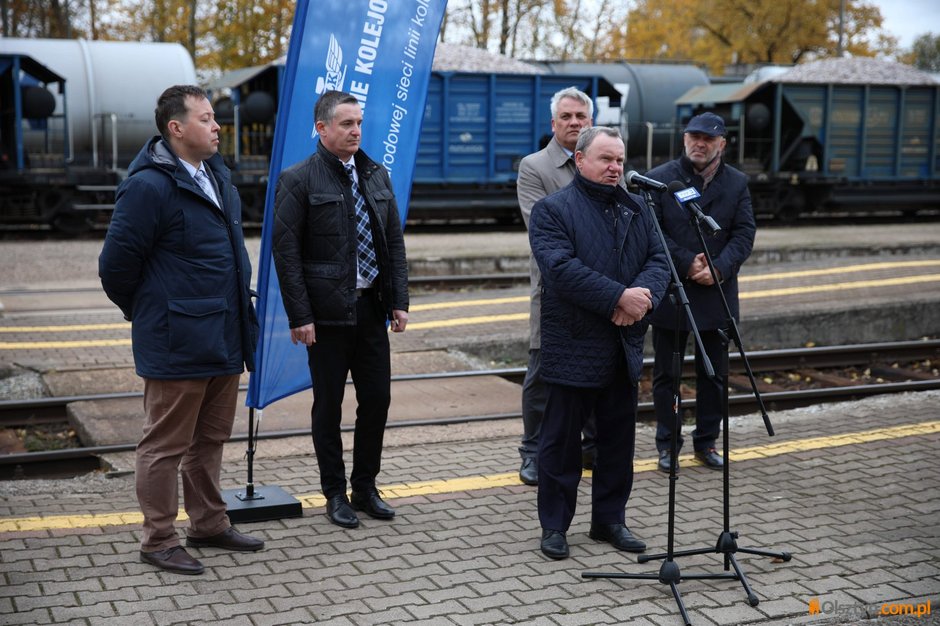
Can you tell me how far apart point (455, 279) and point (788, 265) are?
4813 millimetres

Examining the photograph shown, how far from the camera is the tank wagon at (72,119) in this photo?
1948 cm

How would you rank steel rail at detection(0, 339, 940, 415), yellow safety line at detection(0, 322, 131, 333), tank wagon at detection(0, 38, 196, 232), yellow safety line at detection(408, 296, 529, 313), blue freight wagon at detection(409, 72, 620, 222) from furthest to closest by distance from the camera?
blue freight wagon at detection(409, 72, 620, 222) → tank wagon at detection(0, 38, 196, 232) → yellow safety line at detection(408, 296, 529, 313) → yellow safety line at detection(0, 322, 131, 333) → steel rail at detection(0, 339, 940, 415)

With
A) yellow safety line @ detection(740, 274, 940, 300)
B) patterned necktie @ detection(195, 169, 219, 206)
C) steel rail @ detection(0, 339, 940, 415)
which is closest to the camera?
patterned necktie @ detection(195, 169, 219, 206)

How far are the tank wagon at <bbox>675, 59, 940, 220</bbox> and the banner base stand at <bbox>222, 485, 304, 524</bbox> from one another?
20.4 m

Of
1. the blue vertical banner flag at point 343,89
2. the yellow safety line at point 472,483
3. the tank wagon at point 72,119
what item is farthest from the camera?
the tank wagon at point 72,119

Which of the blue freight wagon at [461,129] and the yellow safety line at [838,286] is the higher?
the blue freight wagon at [461,129]

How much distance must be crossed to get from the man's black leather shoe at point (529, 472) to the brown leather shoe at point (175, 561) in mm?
2015

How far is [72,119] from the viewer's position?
21.4 m

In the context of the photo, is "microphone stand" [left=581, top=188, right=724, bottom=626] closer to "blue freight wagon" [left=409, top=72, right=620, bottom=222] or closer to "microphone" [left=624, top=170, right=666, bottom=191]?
"microphone" [left=624, top=170, right=666, bottom=191]

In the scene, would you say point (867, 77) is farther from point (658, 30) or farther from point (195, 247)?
point (195, 247)

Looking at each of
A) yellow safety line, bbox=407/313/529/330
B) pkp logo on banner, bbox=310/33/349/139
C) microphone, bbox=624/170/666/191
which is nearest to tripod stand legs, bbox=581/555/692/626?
microphone, bbox=624/170/666/191

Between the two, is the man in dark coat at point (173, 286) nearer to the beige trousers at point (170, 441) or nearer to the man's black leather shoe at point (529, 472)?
the beige trousers at point (170, 441)

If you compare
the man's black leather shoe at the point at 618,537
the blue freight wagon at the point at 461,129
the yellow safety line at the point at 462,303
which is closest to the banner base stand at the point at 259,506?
the man's black leather shoe at the point at 618,537

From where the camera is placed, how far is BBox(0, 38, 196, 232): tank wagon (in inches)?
767
